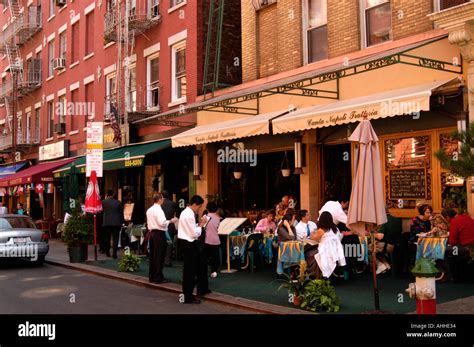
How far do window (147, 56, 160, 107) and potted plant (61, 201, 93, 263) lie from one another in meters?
7.06

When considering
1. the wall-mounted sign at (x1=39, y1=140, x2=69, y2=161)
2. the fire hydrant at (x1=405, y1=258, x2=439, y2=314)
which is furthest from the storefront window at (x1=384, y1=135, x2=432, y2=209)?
the wall-mounted sign at (x1=39, y1=140, x2=69, y2=161)

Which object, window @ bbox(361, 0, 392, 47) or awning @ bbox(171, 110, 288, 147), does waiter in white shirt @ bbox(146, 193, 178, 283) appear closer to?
awning @ bbox(171, 110, 288, 147)

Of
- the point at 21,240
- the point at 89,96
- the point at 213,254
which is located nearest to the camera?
the point at 213,254

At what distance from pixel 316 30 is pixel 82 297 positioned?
9484mm

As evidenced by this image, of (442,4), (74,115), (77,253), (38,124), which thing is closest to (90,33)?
(74,115)

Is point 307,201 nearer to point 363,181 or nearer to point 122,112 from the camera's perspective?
point 363,181

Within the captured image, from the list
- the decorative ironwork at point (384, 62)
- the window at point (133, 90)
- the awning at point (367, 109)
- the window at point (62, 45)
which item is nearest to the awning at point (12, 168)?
the window at point (62, 45)

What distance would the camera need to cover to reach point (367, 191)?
822 centimetres

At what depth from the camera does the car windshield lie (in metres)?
15.4

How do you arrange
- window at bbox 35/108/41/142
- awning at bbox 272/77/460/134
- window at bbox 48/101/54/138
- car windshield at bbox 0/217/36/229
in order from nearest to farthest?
awning at bbox 272/77/460/134 < car windshield at bbox 0/217/36/229 < window at bbox 48/101/54/138 < window at bbox 35/108/41/142

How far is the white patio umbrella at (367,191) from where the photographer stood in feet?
26.9

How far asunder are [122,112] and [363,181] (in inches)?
647

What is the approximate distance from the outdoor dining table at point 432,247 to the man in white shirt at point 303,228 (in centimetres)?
230

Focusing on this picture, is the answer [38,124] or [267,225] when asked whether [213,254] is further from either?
[38,124]
